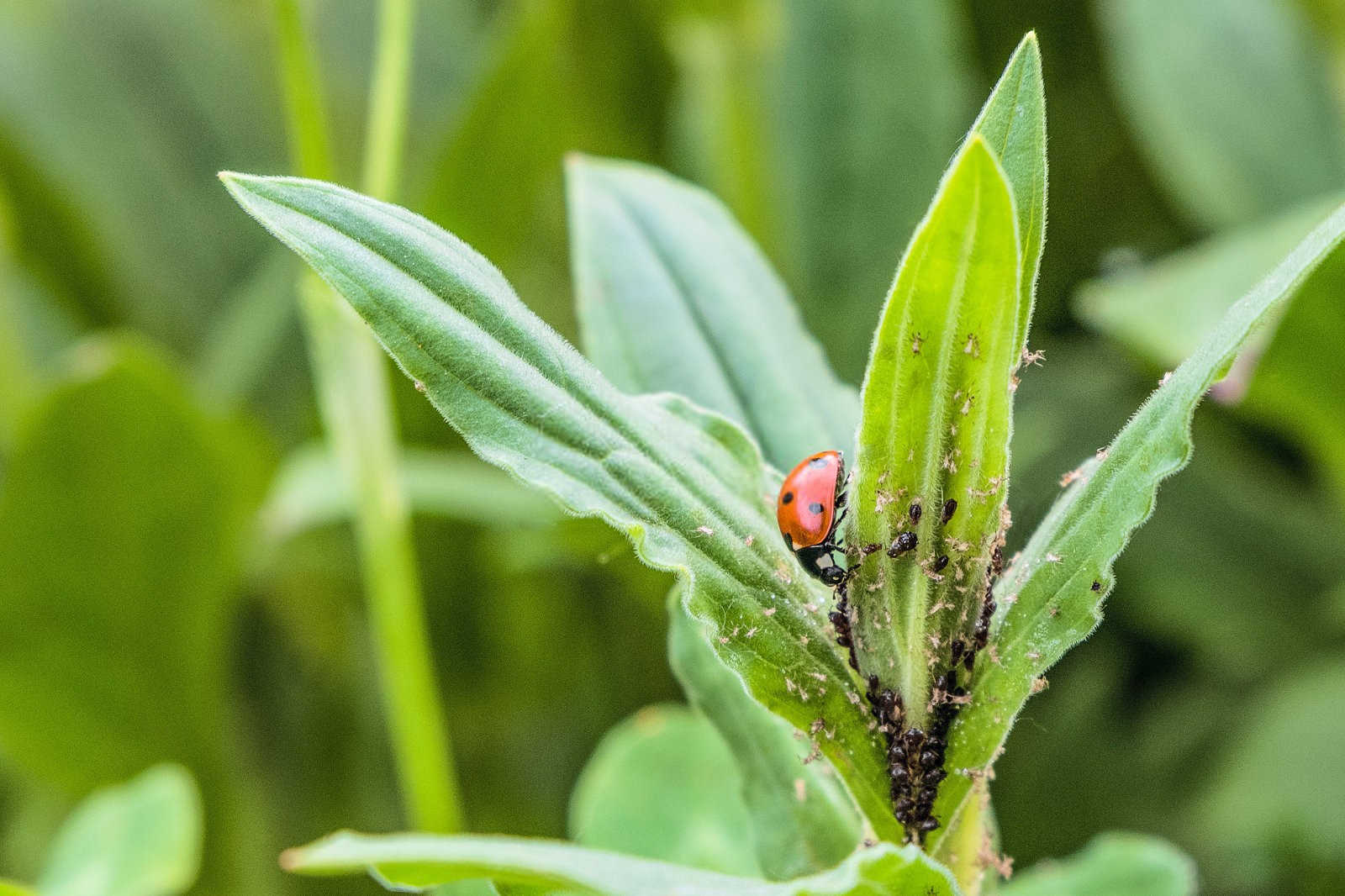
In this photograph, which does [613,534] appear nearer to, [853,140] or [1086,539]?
[853,140]

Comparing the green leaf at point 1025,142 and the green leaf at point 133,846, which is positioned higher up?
the green leaf at point 1025,142

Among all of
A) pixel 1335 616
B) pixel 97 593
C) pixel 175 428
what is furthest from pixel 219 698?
pixel 1335 616

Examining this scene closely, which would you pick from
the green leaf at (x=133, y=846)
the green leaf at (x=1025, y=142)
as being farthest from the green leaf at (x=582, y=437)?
the green leaf at (x=133, y=846)

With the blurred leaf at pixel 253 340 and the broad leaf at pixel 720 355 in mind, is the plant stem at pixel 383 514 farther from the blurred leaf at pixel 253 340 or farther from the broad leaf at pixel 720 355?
the blurred leaf at pixel 253 340

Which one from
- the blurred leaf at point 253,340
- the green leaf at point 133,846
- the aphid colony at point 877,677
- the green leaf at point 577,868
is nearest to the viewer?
the green leaf at point 577,868

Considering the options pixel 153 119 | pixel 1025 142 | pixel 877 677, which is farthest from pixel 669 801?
pixel 153 119

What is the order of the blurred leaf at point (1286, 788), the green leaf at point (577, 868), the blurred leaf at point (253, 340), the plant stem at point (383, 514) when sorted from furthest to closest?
the blurred leaf at point (253, 340), the blurred leaf at point (1286, 788), the plant stem at point (383, 514), the green leaf at point (577, 868)

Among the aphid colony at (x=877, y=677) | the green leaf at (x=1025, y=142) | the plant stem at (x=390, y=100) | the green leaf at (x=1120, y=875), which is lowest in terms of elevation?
the green leaf at (x=1120, y=875)
